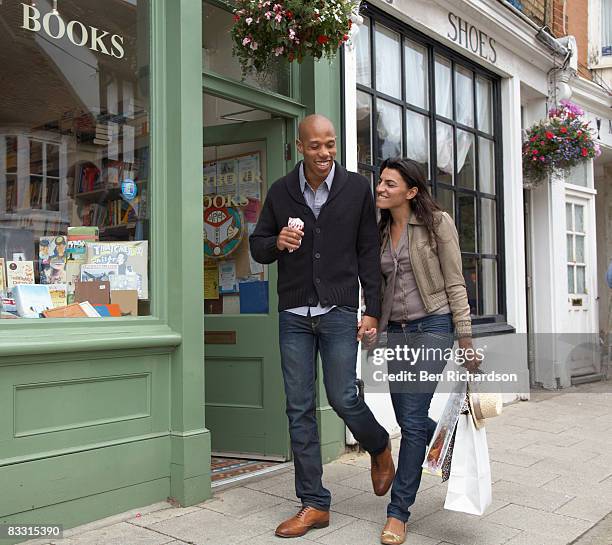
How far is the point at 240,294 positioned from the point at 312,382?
172cm

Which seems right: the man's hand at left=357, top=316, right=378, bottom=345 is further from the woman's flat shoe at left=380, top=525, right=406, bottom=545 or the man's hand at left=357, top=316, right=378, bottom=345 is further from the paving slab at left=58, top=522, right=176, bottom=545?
the paving slab at left=58, top=522, right=176, bottom=545

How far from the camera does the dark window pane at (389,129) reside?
19.6 feet

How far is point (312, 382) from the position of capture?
11.2 ft

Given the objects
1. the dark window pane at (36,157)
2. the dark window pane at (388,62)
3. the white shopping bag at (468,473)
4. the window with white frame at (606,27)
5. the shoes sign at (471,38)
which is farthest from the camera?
the window with white frame at (606,27)

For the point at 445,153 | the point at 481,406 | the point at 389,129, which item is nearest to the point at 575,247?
the point at 445,153

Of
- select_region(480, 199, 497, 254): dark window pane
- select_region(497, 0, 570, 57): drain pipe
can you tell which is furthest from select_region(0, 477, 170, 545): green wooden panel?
select_region(497, 0, 570, 57): drain pipe

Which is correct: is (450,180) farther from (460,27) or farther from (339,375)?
(339,375)

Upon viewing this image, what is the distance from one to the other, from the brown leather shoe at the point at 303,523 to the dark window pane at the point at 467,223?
168 inches

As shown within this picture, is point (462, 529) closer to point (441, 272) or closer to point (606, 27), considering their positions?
point (441, 272)

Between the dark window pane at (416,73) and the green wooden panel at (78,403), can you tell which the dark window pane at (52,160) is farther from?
the dark window pane at (416,73)

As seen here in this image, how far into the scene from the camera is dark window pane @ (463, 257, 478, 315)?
23.6 feet

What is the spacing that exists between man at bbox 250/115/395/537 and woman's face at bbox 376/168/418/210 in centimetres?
10

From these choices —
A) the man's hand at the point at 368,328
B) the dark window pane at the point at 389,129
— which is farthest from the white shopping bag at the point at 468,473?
the dark window pane at the point at 389,129

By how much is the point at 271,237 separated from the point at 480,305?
4.52 meters
